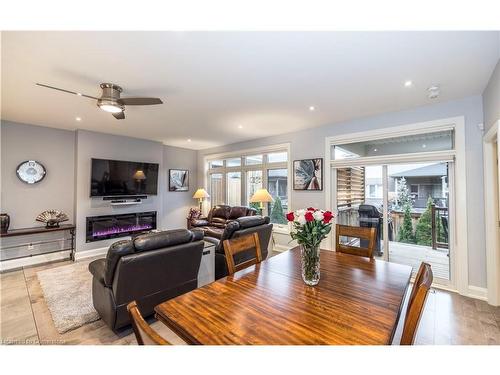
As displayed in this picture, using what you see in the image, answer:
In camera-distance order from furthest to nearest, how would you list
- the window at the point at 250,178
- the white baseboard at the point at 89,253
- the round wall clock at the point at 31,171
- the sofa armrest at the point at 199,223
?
1. the sofa armrest at the point at 199,223
2. the window at the point at 250,178
3. the white baseboard at the point at 89,253
4. the round wall clock at the point at 31,171

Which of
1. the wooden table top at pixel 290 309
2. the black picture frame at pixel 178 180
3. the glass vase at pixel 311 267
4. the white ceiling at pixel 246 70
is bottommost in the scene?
the wooden table top at pixel 290 309

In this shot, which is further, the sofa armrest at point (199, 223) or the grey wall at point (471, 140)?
the sofa armrest at point (199, 223)

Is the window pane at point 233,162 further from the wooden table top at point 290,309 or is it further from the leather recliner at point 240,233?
the wooden table top at point 290,309

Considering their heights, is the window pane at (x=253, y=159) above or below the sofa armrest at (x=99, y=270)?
above

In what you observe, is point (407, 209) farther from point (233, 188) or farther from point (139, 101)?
point (139, 101)

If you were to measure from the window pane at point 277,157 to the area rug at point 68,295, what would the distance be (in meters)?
4.31

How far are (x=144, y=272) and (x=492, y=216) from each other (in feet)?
13.7

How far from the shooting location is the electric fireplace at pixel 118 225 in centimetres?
503

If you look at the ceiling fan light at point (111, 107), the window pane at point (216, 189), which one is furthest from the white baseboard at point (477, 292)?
the window pane at point (216, 189)

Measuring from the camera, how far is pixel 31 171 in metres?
4.50

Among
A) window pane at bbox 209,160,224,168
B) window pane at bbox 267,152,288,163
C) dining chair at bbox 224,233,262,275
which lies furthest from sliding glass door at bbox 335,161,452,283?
window pane at bbox 209,160,224,168

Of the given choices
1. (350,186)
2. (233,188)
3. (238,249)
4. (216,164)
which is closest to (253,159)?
(233,188)

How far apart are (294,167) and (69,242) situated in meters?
5.17
